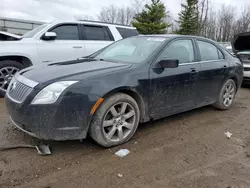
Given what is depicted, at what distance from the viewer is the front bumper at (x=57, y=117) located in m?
2.57

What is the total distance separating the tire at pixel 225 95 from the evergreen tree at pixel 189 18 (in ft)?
91.1

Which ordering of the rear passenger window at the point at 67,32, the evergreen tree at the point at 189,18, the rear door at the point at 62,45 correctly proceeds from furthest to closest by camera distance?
the evergreen tree at the point at 189,18 → the rear passenger window at the point at 67,32 → the rear door at the point at 62,45

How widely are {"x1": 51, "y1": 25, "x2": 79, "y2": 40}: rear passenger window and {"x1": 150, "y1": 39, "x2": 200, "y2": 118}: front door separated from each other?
10.6 ft

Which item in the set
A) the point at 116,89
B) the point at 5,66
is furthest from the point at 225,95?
the point at 5,66

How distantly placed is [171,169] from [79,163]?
1068 mm

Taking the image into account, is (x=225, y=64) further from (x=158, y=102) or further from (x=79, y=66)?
(x=79, y=66)

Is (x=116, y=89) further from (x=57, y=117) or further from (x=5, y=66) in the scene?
(x=5, y=66)

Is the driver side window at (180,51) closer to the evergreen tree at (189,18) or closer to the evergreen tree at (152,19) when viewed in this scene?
the evergreen tree at (152,19)

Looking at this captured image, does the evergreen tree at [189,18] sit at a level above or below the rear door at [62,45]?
above

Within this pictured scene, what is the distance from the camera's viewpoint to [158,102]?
3.44 meters

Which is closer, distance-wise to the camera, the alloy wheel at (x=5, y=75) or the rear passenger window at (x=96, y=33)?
the alloy wheel at (x=5, y=75)

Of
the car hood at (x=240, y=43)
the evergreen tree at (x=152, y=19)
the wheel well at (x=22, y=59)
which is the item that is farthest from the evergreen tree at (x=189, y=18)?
the wheel well at (x=22, y=59)

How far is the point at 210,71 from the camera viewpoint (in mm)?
4227

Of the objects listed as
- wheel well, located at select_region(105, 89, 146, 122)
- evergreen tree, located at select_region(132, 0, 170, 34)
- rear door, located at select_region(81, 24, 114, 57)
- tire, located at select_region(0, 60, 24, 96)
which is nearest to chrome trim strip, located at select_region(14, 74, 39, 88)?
wheel well, located at select_region(105, 89, 146, 122)
